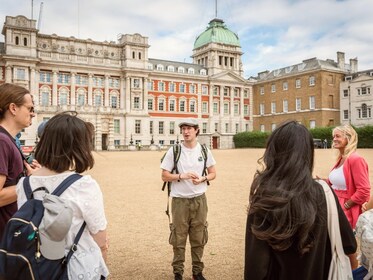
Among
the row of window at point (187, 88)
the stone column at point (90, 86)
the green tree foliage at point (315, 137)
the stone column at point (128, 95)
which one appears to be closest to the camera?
the green tree foliage at point (315, 137)

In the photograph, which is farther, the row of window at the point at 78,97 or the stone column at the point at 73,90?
the stone column at the point at 73,90

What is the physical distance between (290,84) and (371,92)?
13285 millimetres

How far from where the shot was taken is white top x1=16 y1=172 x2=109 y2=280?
7.58 feet

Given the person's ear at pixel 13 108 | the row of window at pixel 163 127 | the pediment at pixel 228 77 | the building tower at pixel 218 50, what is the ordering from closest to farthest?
the person's ear at pixel 13 108, the row of window at pixel 163 127, the pediment at pixel 228 77, the building tower at pixel 218 50

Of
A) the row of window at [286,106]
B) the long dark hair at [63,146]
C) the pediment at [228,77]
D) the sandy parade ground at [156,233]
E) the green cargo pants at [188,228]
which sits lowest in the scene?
the sandy parade ground at [156,233]

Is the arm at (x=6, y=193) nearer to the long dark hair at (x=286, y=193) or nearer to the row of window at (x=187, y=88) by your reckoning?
the long dark hair at (x=286, y=193)

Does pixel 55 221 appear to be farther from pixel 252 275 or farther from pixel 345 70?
pixel 345 70

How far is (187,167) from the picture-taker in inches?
191

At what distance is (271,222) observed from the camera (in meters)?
2.12

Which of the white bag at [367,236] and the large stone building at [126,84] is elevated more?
the large stone building at [126,84]

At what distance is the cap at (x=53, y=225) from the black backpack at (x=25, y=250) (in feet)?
0.12

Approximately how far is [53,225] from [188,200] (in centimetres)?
281

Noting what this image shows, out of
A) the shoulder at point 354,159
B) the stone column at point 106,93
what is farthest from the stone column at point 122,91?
the shoulder at point 354,159

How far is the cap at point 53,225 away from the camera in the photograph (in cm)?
209
